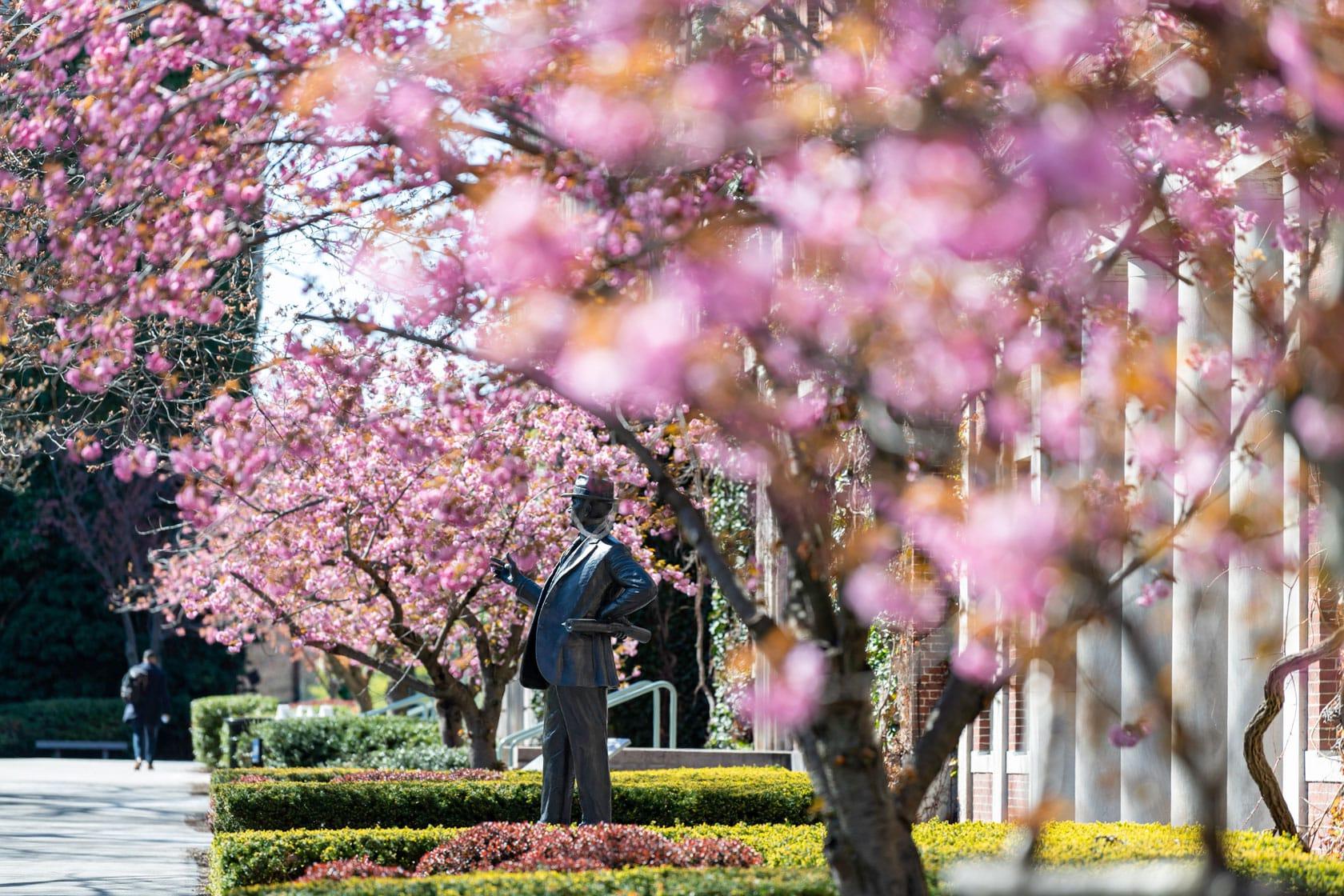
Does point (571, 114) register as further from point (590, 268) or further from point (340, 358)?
point (340, 358)

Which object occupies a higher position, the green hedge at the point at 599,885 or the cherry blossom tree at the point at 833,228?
the cherry blossom tree at the point at 833,228

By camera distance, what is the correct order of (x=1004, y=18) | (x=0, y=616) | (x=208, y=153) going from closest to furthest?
(x=1004, y=18), (x=208, y=153), (x=0, y=616)

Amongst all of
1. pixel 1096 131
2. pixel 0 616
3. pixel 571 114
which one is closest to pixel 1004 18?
pixel 1096 131

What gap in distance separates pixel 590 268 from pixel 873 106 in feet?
3.80

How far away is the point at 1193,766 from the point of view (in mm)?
4109

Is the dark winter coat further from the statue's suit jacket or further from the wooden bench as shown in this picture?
the statue's suit jacket

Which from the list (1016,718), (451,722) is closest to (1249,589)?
(1016,718)

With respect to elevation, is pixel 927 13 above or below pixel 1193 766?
above

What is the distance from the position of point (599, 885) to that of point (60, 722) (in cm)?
3375

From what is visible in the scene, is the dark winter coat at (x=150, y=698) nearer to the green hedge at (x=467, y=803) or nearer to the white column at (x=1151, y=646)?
the green hedge at (x=467, y=803)

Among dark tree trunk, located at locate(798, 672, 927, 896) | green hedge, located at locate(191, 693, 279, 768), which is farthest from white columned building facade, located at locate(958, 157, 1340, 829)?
green hedge, located at locate(191, 693, 279, 768)

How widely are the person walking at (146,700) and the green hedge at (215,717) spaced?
72cm

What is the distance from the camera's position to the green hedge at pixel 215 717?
29.1 metres

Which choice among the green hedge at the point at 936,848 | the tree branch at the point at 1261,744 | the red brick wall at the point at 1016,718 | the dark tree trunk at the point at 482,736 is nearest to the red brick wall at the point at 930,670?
the red brick wall at the point at 1016,718
